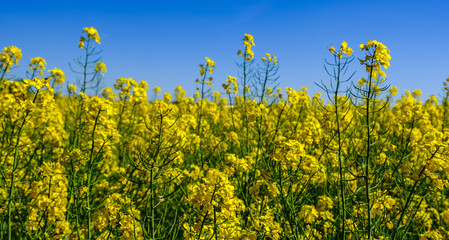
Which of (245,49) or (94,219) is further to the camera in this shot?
(245,49)

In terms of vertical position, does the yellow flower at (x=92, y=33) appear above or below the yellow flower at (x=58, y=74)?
above

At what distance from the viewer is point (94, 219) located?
8.54 ft

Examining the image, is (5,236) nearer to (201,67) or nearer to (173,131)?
(173,131)

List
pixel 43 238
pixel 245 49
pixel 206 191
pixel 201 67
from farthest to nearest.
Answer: pixel 201 67 → pixel 245 49 → pixel 43 238 → pixel 206 191

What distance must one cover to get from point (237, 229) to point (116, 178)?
2.86 meters

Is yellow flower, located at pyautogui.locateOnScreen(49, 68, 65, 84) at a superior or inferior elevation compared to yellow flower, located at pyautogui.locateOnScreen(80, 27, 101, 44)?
inferior

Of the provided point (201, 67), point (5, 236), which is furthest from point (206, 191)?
point (201, 67)

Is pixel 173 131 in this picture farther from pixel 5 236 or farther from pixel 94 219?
pixel 5 236

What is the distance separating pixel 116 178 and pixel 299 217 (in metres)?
2.78

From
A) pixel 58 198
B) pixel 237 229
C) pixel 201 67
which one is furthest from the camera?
pixel 201 67

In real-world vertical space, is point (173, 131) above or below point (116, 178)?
above

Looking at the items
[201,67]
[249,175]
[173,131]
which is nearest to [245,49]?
[201,67]

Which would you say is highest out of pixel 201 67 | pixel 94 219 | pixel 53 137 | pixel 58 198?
pixel 201 67

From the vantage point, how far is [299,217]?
9.02 ft
